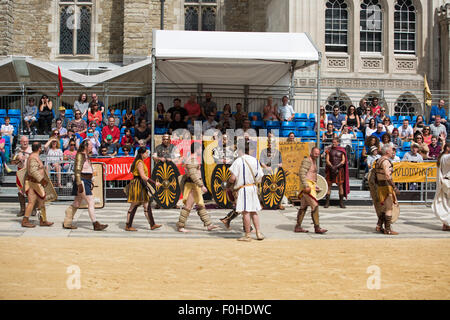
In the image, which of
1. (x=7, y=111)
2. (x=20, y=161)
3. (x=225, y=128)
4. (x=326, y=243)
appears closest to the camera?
(x=326, y=243)

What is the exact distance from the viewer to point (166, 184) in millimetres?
15031

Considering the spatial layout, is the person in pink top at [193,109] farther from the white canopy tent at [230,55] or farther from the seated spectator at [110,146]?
the seated spectator at [110,146]

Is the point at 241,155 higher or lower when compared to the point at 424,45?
lower

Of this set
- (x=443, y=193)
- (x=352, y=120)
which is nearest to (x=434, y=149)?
(x=352, y=120)

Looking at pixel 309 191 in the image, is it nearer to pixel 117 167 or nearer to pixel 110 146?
pixel 117 167

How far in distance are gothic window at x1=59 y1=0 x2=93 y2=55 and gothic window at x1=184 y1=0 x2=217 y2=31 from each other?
198 inches

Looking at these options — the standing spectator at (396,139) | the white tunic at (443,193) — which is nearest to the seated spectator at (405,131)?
the standing spectator at (396,139)

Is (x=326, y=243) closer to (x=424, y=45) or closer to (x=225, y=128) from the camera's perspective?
(x=225, y=128)

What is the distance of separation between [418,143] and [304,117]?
394cm

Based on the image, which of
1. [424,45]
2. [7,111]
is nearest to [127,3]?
[7,111]

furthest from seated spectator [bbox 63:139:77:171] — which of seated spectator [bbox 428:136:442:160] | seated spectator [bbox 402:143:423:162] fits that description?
seated spectator [bbox 428:136:442:160]

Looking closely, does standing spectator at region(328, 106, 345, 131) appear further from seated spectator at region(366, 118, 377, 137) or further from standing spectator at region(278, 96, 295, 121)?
standing spectator at region(278, 96, 295, 121)

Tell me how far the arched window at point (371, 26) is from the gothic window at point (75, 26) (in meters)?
13.8

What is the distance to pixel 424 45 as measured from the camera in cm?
2530
